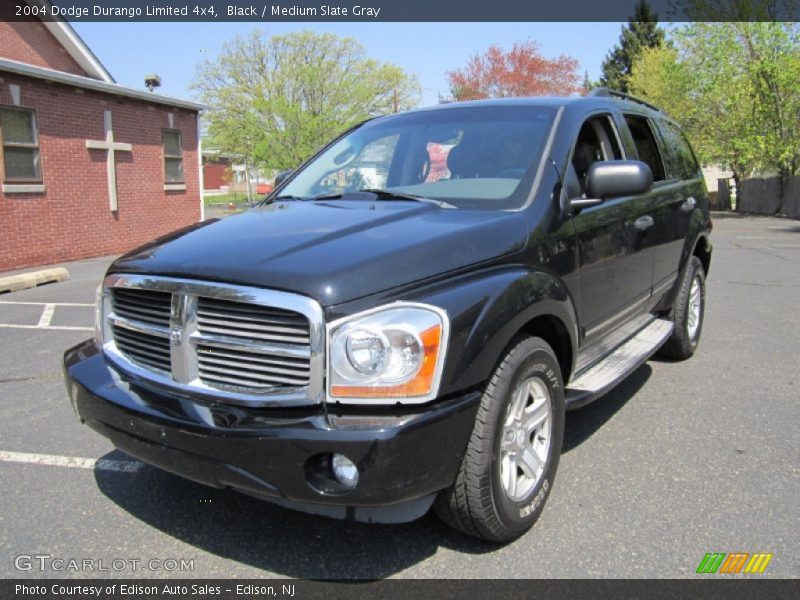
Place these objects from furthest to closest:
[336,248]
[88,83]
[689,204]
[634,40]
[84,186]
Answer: [634,40]
[84,186]
[88,83]
[689,204]
[336,248]

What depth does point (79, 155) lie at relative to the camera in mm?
13695

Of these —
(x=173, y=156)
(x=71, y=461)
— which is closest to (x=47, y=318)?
(x=71, y=461)

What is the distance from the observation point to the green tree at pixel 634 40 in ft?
163

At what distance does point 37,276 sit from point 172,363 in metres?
8.93

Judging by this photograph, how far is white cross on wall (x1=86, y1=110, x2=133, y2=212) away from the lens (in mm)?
14312

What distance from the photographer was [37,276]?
10.2 meters

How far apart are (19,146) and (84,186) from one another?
1.74 meters

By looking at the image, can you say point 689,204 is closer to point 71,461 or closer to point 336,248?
point 336,248

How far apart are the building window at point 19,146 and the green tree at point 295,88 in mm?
14331

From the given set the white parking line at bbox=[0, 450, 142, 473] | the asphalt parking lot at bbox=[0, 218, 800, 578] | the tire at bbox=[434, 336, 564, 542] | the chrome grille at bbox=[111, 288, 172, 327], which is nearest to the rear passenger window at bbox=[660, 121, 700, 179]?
the asphalt parking lot at bbox=[0, 218, 800, 578]

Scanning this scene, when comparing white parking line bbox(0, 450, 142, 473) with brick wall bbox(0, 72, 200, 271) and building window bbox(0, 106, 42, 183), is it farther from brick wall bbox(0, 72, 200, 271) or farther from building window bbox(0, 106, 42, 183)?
building window bbox(0, 106, 42, 183)

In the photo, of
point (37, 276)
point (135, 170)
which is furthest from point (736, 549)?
point (135, 170)

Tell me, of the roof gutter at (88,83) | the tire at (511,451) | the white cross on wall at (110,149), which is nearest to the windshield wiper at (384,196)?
the tire at (511,451)

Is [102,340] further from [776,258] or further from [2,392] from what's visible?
[776,258]
